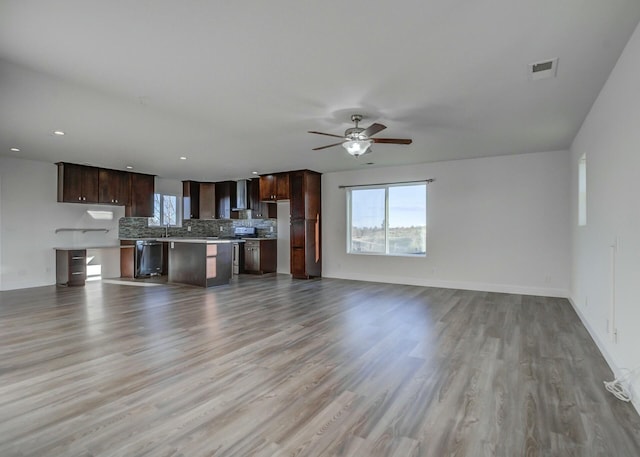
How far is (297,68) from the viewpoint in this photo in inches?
112

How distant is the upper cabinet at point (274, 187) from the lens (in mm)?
7898

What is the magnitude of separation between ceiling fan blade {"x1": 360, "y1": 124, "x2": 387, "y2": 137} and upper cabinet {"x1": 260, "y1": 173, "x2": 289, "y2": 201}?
4.13 metres

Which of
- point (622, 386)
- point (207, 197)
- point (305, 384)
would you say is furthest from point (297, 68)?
point (207, 197)

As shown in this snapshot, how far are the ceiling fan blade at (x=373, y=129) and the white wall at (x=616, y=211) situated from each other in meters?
1.92

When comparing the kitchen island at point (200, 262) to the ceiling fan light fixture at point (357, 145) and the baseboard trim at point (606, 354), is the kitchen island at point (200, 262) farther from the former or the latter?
the baseboard trim at point (606, 354)

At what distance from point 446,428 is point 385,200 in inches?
223

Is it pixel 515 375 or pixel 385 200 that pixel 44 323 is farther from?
pixel 385 200

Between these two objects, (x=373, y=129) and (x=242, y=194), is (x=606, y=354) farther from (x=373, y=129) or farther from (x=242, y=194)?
(x=242, y=194)

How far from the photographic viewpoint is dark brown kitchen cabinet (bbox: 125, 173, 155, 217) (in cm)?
797

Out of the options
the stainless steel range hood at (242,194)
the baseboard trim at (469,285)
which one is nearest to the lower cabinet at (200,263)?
the stainless steel range hood at (242,194)

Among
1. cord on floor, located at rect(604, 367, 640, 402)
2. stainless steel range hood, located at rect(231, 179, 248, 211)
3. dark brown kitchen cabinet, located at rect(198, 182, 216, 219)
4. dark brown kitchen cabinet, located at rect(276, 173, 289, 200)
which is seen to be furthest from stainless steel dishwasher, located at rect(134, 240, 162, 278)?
cord on floor, located at rect(604, 367, 640, 402)

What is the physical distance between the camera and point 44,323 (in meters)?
4.11

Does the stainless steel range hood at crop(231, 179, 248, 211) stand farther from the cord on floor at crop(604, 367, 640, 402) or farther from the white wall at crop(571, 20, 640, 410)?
the cord on floor at crop(604, 367, 640, 402)

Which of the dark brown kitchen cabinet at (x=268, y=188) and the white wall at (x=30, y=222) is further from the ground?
the dark brown kitchen cabinet at (x=268, y=188)
